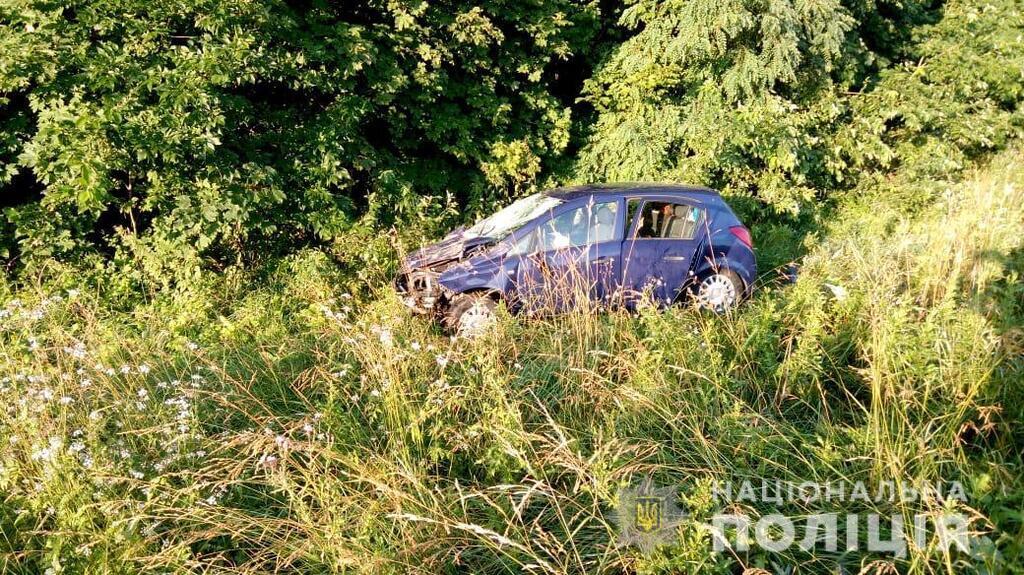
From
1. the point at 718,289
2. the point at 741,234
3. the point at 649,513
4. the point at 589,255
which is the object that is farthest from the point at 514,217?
the point at 649,513

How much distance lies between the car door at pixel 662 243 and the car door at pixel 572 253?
16 centimetres

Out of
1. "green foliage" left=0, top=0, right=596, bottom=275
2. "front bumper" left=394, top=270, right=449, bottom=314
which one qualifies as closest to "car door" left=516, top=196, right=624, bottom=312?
"front bumper" left=394, top=270, right=449, bottom=314

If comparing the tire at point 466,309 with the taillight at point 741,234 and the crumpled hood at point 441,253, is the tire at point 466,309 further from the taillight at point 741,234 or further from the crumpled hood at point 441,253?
the taillight at point 741,234

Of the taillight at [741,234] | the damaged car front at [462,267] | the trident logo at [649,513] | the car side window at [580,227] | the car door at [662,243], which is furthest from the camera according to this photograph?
the taillight at [741,234]

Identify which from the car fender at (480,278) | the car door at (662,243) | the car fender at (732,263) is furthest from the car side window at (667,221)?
the car fender at (480,278)

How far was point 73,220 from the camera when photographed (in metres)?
6.69

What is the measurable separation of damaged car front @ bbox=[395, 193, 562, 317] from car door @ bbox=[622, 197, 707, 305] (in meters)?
0.85

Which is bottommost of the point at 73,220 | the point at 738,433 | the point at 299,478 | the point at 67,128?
the point at 299,478

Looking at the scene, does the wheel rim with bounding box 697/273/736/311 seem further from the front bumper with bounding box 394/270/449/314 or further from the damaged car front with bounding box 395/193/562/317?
the front bumper with bounding box 394/270/449/314

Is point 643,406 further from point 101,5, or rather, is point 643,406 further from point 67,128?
point 101,5

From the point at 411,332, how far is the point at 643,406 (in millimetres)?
2070

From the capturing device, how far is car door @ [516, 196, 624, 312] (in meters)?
5.29

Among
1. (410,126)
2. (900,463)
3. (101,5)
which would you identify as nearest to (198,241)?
(101,5)

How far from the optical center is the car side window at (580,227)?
5902 mm
